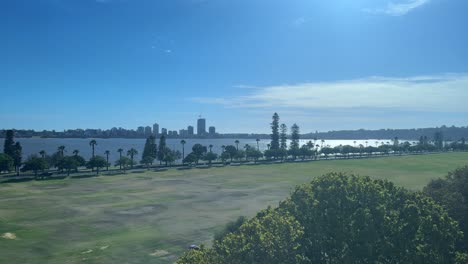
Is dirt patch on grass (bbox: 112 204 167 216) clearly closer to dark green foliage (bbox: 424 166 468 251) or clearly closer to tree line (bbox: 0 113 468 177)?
dark green foliage (bbox: 424 166 468 251)

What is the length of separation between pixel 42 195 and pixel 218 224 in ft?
128

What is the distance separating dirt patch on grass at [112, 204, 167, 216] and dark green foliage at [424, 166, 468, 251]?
114 feet

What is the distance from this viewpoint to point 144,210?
54.1 metres

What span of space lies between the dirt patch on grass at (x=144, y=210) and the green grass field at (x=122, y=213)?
14 centimetres

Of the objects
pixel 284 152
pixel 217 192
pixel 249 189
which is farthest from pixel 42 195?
pixel 284 152

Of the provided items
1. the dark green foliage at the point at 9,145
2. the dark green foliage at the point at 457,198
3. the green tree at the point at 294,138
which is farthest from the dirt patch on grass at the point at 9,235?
the green tree at the point at 294,138

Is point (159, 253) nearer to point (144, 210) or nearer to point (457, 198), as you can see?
point (144, 210)

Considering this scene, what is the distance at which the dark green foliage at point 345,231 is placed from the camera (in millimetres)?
17938

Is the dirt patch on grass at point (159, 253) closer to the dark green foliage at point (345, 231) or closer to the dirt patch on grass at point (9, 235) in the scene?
the dark green foliage at point (345, 231)

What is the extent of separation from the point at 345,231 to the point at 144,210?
38.7m

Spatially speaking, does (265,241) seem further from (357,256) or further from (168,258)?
(168,258)

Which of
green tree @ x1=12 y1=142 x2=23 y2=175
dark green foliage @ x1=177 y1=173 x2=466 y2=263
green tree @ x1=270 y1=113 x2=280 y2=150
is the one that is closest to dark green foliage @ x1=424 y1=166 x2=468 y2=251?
dark green foliage @ x1=177 y1=173 x2=466 y2=263

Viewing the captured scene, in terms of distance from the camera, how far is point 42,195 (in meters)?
67.4

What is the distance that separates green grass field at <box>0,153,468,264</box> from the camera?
35.0 m
